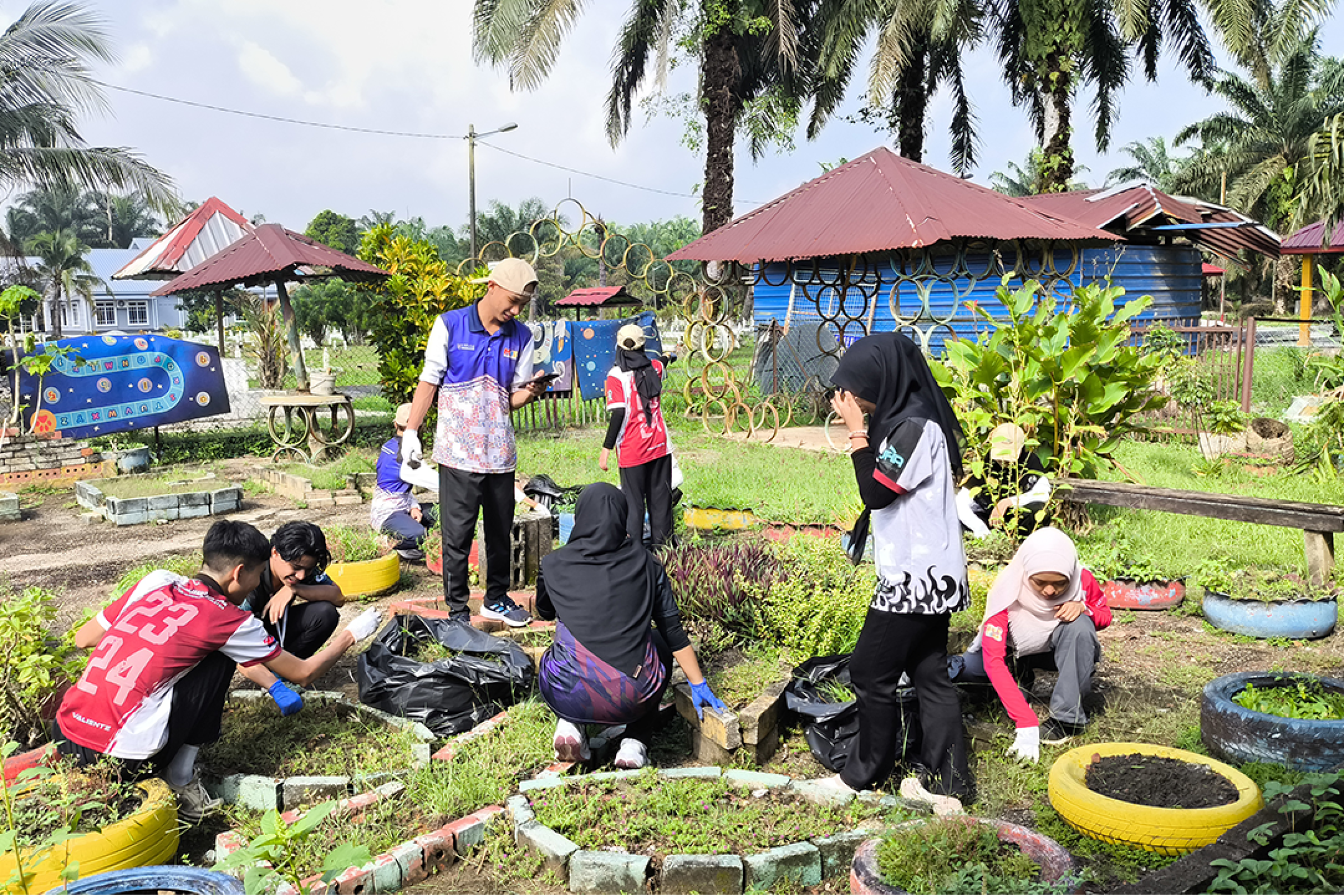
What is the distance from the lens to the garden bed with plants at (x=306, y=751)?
3611 mm

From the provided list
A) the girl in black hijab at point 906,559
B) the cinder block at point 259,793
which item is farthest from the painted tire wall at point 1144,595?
the cinder block at point 259,793

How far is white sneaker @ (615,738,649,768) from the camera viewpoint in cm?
379

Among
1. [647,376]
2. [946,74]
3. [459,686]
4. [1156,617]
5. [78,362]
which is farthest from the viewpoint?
[946,74]

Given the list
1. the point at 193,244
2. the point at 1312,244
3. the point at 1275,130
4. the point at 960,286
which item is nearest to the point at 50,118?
the point at 193,244

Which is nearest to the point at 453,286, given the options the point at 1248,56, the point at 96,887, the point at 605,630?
the point at 605,630

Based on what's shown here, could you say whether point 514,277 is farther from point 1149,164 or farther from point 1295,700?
point 1149,164

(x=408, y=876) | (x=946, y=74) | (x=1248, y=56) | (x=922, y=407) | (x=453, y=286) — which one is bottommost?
(x=408, y=876)

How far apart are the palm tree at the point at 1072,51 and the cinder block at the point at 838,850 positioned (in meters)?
16.3

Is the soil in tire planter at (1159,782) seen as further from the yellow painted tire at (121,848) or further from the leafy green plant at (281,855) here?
the yellow painted tire at (121,848)

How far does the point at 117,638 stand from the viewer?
342 cm

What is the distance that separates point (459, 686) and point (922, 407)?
2.27m

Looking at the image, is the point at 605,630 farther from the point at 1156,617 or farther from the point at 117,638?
the point at 1156,617

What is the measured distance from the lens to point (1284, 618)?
5.31 m

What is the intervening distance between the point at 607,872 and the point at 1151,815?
1705 mm
